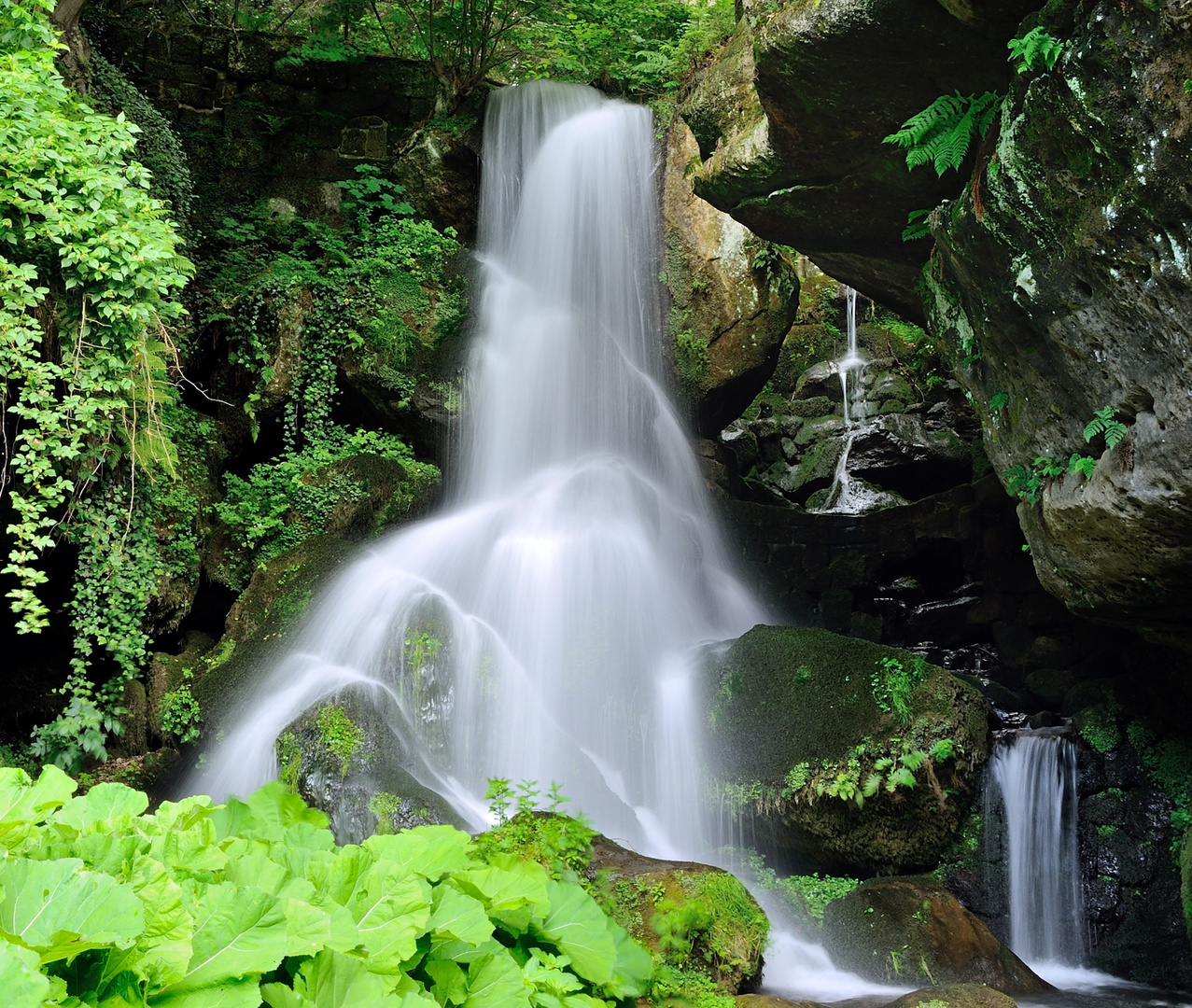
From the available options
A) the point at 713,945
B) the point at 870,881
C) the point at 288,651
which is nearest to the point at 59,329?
the point at 288,651

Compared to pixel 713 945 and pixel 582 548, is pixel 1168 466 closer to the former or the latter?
pixel 713 945

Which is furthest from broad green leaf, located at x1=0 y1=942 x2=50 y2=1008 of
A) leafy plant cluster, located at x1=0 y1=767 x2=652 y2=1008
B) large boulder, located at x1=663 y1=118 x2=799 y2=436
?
large boulder, located at x1=663 y1=118 x2=799 y2=436

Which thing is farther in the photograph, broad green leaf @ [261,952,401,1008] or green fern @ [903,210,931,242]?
green fern @ [903,210,931,242]

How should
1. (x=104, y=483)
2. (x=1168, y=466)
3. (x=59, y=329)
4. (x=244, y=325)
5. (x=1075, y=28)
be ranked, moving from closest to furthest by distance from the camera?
(x=1075, y=28)
(x=1168, y=466)
(x=59, y=329)
(x=104, y=483)
(x=244, y=325)

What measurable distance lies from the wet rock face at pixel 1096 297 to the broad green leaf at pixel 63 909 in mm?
4890

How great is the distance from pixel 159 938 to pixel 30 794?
0.62 meters

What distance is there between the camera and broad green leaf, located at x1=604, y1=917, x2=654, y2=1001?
2.93 meters

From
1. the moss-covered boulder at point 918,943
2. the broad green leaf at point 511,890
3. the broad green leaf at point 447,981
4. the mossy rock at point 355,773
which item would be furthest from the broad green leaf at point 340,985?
the moss-covered boulder at point 918,943

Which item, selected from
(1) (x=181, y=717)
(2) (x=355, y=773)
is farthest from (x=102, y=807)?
(1) (x=181, y=717)

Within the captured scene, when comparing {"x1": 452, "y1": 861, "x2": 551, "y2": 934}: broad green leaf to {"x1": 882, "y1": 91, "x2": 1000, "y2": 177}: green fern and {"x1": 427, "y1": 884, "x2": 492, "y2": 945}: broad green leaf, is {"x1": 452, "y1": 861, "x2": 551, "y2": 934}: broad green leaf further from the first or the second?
{"x1": 882, "y1": 91, "x2": 1000, "y2": 177}: green fern

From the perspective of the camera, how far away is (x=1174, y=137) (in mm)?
4203

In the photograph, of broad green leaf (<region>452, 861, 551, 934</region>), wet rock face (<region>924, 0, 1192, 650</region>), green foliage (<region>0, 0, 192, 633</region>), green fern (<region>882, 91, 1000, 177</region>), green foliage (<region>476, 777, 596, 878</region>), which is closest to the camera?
broad green leaf (<region>452, 861, 551, 934</region>)

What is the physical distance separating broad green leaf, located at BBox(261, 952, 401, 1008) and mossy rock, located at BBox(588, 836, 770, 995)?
2851 millimetres

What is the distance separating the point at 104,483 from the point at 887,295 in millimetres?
7492
